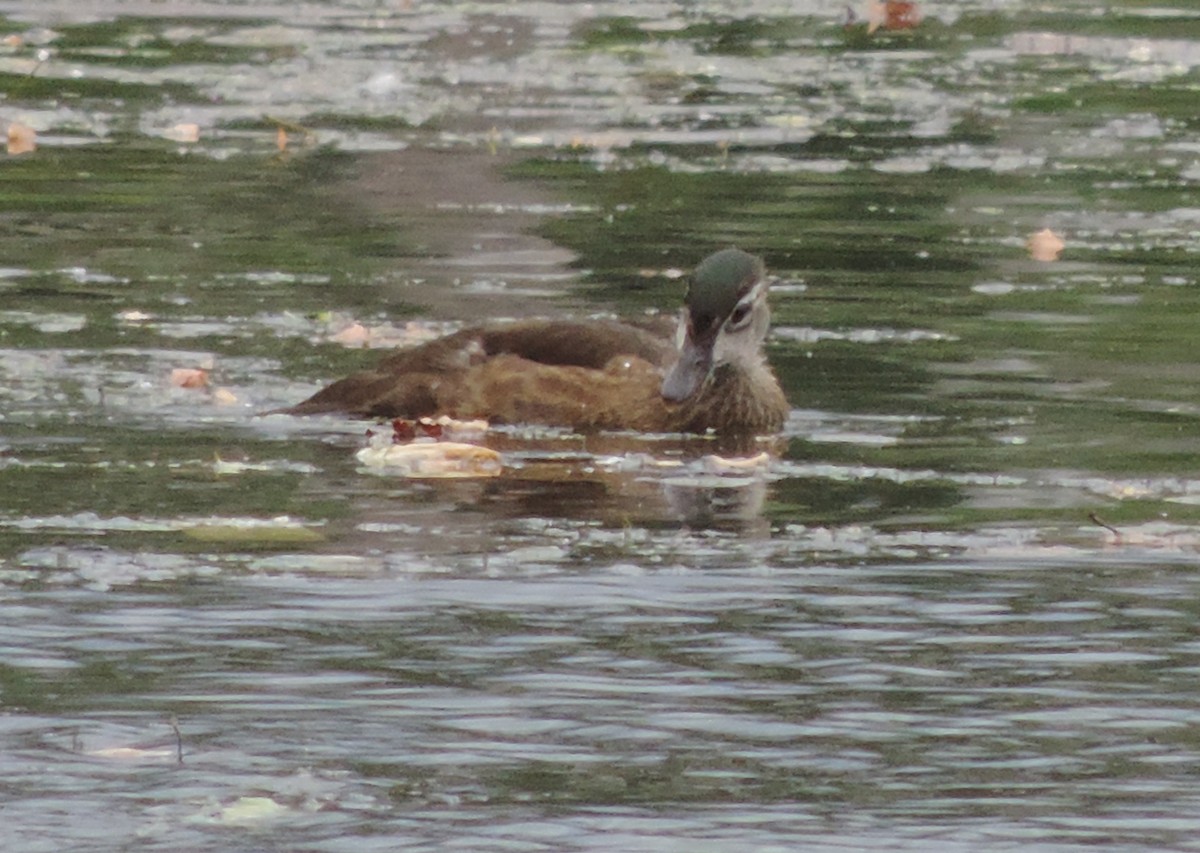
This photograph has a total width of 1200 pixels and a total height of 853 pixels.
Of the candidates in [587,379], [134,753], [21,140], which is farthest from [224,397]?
[21,140]

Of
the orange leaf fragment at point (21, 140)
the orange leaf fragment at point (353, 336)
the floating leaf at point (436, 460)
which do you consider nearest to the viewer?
the floating leaf at point (436, 460)

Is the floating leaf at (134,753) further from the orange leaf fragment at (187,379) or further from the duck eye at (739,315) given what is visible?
the duck eye at (739,315)

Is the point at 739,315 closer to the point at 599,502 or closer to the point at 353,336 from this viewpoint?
the point at 353,336

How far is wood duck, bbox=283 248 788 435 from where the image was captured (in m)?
11.5

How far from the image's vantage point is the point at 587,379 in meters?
11.5

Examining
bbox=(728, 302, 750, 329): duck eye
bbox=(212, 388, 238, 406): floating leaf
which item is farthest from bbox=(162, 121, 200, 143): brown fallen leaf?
bbox=(728, 302, 750, 329): duck eye

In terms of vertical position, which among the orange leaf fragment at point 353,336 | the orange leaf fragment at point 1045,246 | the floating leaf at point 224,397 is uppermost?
the floating leaf at point 224,397

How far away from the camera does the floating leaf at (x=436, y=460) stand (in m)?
10.3

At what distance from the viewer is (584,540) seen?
358 inches

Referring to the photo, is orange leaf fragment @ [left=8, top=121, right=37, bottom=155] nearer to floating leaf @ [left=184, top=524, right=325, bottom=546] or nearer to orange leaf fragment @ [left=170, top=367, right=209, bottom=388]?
orange leaf fragment @ [left=170, top=367, right=209, bottom=388]

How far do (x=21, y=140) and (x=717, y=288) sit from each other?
294 inches

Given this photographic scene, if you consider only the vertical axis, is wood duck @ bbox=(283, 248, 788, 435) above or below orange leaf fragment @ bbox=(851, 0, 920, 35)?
above

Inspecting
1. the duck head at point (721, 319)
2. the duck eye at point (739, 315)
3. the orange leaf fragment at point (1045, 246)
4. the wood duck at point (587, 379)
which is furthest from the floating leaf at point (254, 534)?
the orange leaf fragment at point (1045, 246)

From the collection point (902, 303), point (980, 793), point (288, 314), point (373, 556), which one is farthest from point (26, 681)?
point (902, 303)
